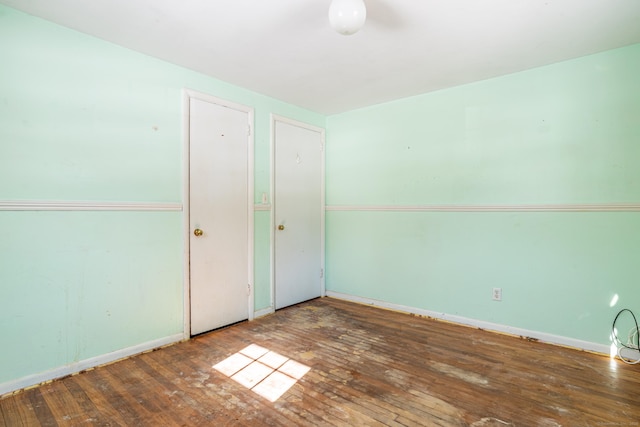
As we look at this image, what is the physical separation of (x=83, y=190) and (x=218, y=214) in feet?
3.40

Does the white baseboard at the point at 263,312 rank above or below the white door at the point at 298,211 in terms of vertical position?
below

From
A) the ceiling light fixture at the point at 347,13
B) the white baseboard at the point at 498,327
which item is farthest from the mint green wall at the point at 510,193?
the ceiling light fixture at the point at 347,13

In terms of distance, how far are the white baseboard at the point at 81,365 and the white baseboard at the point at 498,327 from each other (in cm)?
213

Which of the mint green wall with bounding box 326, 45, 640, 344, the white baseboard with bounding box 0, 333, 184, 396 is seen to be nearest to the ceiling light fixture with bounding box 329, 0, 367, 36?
the mint green wall with bounding box 326, 45, 640, 344

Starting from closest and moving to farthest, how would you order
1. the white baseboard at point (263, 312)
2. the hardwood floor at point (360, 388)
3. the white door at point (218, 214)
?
the hardwood floor at point (360, 388)
the white door at point (218, 214)
the white baseboard at point (263, 312)

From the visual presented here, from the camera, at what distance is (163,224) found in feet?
8.29

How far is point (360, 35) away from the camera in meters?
2.12

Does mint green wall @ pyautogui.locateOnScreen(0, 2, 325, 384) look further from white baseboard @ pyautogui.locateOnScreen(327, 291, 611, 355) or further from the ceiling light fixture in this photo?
white baseboard @ pyautogui.locateOnScreen(327, 291, 611, 355)

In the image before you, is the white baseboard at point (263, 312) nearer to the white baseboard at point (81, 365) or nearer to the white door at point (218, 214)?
the white door at point (218, 214)

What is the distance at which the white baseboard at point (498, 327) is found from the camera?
2434 mm

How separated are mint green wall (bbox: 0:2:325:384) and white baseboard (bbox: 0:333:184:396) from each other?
0.04 meters

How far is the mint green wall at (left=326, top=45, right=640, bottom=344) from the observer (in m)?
2.36

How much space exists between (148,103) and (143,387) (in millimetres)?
2054

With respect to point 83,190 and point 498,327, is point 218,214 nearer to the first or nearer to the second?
point 83,190
